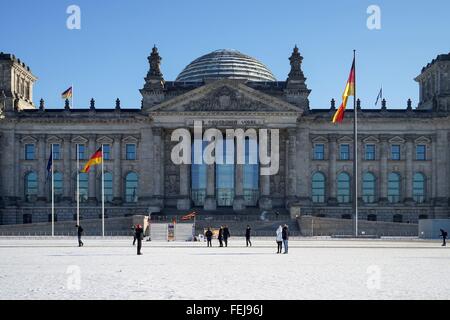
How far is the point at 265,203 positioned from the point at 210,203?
676 centimetres

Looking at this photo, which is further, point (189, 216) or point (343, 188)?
point (343, 188)

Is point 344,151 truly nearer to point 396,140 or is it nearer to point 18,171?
point 396,140

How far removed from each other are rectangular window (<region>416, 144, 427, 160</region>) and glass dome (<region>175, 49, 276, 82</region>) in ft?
88.1

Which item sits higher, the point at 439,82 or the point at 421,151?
the point at 439,82

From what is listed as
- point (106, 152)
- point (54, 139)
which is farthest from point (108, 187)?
point (54, 139)

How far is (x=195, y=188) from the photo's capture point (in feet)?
290

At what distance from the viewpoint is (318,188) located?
90250 mm

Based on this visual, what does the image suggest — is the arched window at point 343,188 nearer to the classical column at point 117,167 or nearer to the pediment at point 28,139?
the classical column at point 117,167

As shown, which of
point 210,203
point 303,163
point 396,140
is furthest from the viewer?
point 396,140

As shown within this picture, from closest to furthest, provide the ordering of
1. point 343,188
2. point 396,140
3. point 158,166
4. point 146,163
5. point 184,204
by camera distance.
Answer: point 184,204 → point 158,166 → point 146,163 → point 396,140 → point 343,188

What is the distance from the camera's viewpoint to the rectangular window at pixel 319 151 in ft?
297

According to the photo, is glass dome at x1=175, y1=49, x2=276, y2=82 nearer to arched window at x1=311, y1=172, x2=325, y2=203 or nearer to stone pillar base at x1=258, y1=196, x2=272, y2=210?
arched window at x1=311, y1=172, x2=325, y2=203

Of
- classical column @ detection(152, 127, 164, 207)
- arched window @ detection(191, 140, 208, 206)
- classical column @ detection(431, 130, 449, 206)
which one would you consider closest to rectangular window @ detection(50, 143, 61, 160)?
classical column @ detection(152, 127, 164, 207)

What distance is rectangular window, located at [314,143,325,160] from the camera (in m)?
90.4
